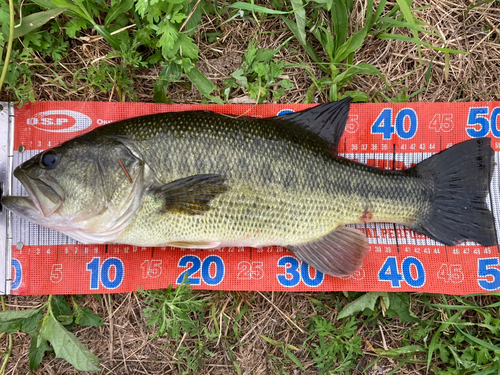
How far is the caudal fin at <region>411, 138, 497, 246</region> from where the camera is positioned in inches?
109

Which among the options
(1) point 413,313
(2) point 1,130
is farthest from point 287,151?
(2) point 1,130

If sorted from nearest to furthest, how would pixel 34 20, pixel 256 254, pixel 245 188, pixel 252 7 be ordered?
pixel 245 188
pixel 34 20
pixel 252 7
pixel 256 254

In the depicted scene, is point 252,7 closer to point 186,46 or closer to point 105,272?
point 186,46

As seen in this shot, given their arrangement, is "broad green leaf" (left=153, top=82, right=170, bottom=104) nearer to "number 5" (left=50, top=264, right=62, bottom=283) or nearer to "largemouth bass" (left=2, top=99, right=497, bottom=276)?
"largemouth bass" (left=2, top=99, right=497, bottom=276)

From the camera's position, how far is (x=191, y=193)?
7.87 feet

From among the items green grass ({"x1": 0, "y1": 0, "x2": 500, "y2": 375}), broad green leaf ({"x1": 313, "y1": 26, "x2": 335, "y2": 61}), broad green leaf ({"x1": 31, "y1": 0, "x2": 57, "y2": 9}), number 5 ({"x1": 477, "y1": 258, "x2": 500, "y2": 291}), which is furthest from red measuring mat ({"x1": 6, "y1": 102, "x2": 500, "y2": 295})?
broad green leaf ({"x1": 31, "y1": 0, "x2": 57, "y2": 9})

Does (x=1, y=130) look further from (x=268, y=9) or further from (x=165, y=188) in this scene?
(x=268, y=9)

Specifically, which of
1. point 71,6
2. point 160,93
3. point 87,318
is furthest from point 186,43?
point 87,318

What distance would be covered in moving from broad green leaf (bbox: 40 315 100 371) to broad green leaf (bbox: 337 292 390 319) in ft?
6.58

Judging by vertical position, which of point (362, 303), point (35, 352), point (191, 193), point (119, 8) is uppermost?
point (119, 8)

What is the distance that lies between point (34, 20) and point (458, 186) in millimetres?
3569

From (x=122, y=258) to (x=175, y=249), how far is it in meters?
0.44

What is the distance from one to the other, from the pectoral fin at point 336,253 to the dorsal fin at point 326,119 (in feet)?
2.32

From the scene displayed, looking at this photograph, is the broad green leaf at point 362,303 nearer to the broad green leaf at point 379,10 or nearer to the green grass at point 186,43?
the green grass at point 186,43
